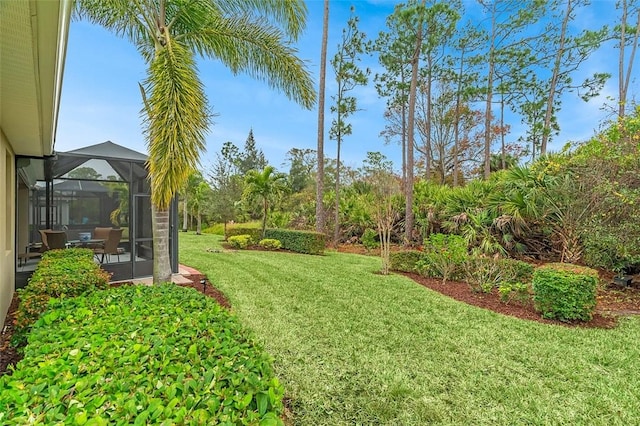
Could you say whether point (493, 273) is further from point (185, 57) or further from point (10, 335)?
point (10, 335)

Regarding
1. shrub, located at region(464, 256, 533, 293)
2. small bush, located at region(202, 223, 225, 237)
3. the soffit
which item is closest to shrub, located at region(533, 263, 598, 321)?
shrub, located at region(464, 256, 533, 293)

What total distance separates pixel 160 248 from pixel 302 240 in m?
8.03

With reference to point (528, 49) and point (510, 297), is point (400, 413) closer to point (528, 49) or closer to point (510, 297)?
point (510, 297)

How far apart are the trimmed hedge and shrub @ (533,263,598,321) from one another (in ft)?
27.5

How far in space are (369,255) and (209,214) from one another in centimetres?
1259

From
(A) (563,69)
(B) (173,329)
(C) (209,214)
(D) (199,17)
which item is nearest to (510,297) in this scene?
(B) (173,329)

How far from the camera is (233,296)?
6.59m

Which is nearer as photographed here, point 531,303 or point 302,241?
point 531,303

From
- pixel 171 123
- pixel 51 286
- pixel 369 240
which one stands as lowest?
pixel 369 240

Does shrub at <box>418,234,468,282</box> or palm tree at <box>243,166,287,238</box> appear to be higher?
palm tree at <box>243,166,287,238</box>

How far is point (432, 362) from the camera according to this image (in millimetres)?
3895

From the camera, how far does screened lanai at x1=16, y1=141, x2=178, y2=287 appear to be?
308 inches

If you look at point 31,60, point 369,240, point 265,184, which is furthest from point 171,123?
point 265,184

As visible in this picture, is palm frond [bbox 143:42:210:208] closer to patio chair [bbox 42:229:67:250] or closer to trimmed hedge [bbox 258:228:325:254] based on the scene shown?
patio chair [bbox 42:229:67:250]
